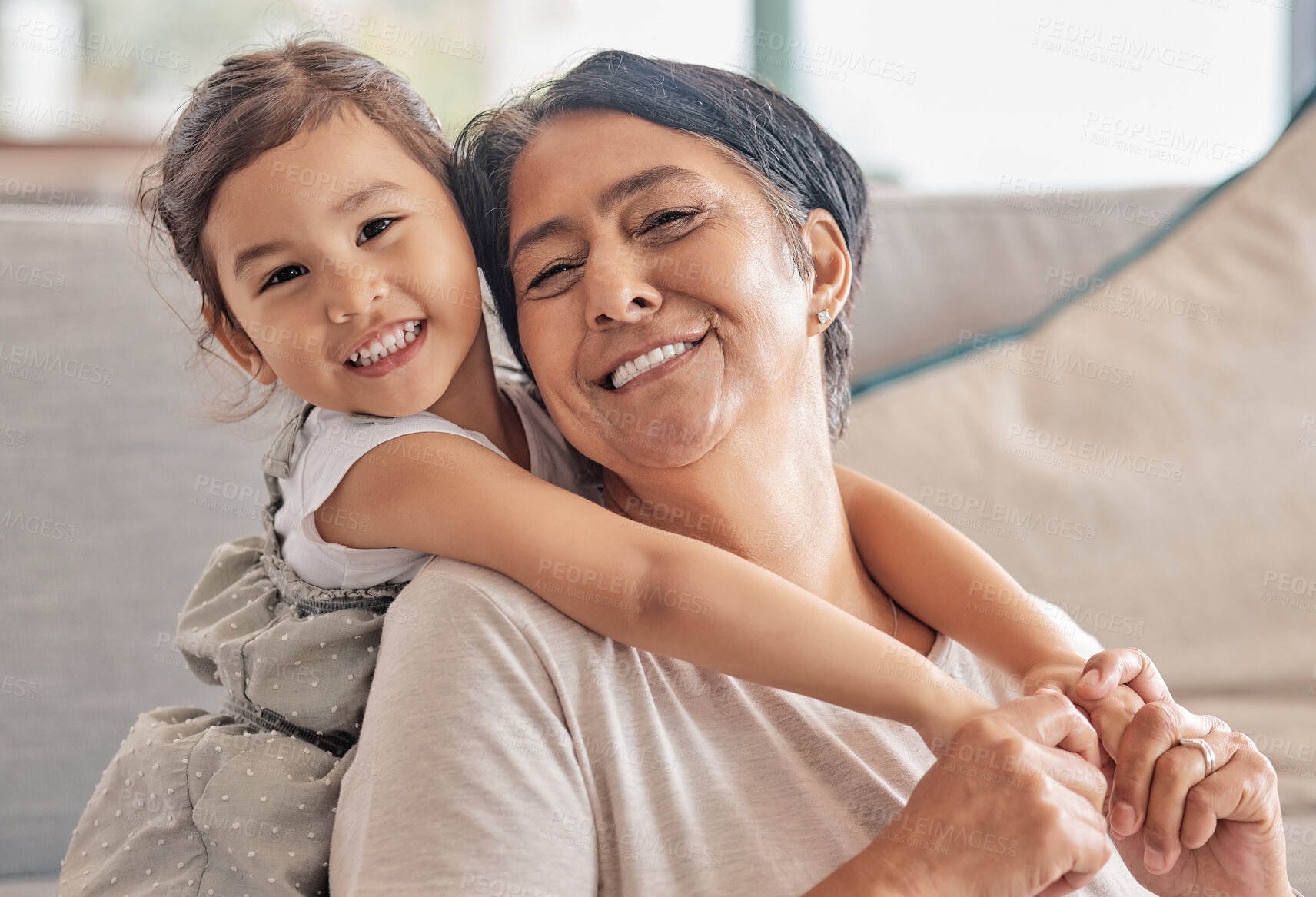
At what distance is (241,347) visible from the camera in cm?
126

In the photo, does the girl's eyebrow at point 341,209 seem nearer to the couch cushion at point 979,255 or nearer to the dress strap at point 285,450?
the dress strap at point 285,450

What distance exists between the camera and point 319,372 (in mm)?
1114

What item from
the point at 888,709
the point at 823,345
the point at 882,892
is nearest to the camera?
the point at 882,892

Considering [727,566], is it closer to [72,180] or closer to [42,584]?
[42,584]

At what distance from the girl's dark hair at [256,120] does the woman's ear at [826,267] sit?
1.38 feet

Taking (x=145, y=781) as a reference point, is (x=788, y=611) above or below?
above

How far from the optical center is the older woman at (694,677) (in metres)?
0.89

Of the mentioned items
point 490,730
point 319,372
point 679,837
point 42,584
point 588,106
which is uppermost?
point 588,106

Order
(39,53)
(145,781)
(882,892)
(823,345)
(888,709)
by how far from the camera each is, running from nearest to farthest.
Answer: (882,892), (888,709), (145,781), (823,345), (39,53)

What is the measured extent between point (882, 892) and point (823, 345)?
685 mm

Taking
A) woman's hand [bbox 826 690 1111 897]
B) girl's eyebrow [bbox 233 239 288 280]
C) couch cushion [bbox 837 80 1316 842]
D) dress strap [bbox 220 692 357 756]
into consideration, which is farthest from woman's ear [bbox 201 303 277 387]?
couch cushion [bbox 837 80 1316 842]

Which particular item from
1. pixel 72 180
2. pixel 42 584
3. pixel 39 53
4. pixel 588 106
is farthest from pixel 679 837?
pixel 39 53

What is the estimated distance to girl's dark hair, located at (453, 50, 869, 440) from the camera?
1.15 meters

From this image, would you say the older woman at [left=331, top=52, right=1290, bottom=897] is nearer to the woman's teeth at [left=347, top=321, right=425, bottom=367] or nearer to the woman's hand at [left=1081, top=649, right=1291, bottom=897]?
the woman's hand at [left=1081, top=649, right=1291, bottom=897]
